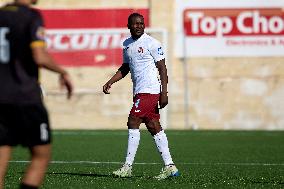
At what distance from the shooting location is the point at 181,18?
32125 mm

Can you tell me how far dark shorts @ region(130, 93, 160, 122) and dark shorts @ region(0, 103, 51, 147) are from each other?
5304 millimetres

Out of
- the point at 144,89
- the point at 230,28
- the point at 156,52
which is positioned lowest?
the point at 230,28

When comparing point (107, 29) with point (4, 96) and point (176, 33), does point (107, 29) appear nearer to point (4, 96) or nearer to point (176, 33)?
point (176, 33)

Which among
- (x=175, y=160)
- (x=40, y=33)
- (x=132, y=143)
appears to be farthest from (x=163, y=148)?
(x=40, y=33)

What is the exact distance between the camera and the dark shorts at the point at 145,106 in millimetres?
13297

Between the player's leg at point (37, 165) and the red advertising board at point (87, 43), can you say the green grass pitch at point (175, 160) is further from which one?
the red advertising board at point (87, 43)

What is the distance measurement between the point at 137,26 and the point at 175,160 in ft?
14.6

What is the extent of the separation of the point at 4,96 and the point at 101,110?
23.2m

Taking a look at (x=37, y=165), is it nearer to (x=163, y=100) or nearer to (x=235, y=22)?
(x=163, y=100)

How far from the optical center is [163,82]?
1295cm

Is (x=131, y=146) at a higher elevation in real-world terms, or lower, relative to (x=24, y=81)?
lower

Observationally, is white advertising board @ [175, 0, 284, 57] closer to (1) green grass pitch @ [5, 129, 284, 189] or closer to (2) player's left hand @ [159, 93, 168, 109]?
(1) green grass pitch @ [5, 129, 284, 189]

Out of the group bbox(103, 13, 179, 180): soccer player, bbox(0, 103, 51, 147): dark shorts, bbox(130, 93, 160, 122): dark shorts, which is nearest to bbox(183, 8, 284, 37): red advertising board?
bbox(103, 13, 179, 180): soccer player

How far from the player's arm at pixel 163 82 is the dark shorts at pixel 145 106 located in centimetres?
13
